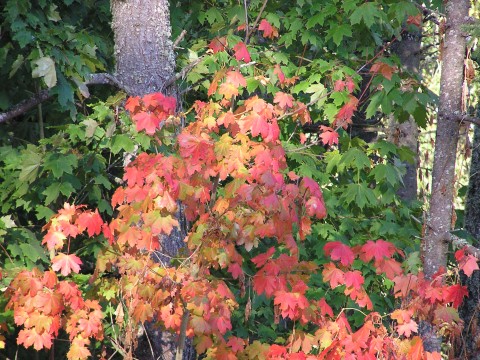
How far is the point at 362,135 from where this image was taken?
10.7 meters

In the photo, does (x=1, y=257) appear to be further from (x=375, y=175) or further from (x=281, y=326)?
(x=375, y=175)

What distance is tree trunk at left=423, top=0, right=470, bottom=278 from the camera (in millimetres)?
5027

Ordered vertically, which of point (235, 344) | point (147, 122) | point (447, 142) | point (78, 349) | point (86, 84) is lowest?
point (78, 349)

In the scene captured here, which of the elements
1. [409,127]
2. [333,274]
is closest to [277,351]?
[333,274]

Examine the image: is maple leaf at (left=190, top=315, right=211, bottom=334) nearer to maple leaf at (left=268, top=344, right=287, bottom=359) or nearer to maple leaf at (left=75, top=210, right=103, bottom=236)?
maple leaf at (left=268, top=344, right=287, bottom=359)

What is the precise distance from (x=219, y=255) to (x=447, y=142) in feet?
6.06

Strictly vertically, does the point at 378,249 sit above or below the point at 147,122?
below

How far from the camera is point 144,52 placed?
5.90 metres

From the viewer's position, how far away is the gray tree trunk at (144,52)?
19.2 ft

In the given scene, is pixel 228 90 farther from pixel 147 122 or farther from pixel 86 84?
pixel 86 84

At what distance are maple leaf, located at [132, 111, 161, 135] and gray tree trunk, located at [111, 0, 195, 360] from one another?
49.6 inches

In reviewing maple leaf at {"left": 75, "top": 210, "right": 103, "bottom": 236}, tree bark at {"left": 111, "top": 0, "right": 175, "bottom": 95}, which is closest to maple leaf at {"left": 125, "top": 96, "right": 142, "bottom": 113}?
maple leaf at {"left": 75, "top": 210, "right": 103, "bottom": 236}

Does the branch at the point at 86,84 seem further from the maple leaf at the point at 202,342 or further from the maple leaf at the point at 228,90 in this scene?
the maple leaf at the point at 202,342

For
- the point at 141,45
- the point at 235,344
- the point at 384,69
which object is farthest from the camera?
the point at 384,69
